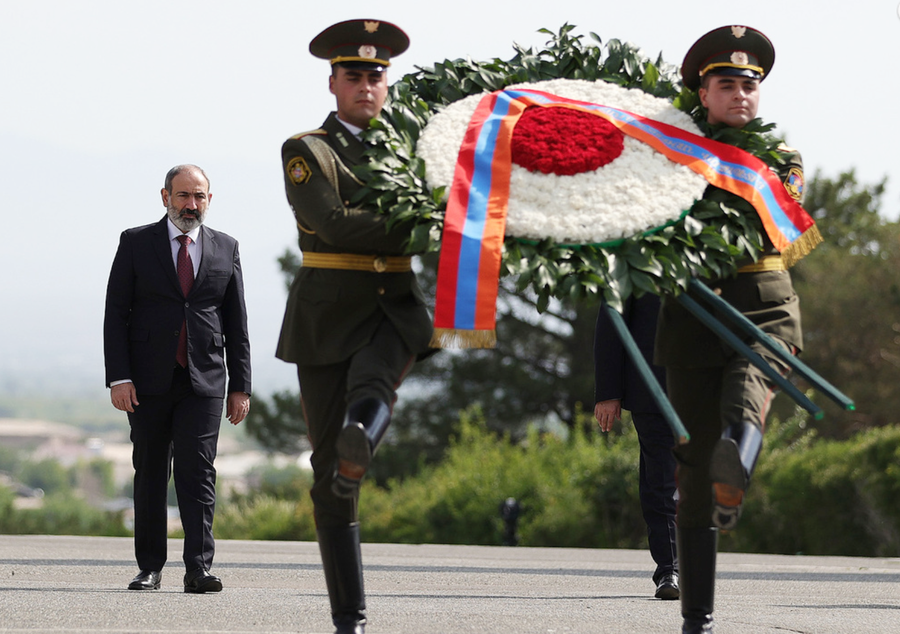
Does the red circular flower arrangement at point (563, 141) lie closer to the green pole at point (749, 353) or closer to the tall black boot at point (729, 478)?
the green pole at point (749, 353)

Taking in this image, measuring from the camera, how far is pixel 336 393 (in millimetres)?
5016

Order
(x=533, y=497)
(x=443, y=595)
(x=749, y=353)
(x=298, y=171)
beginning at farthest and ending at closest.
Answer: (x=533, y=497) < (x=443, y=595) < (x=298, y=171) < (x=749, y=353)

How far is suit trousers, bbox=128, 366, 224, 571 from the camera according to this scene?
709 cm

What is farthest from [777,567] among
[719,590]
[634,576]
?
[719,590]

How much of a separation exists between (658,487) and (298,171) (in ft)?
10.8

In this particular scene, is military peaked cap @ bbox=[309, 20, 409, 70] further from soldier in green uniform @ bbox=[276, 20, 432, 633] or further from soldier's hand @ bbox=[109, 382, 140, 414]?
soldier's hand @ bbox=[109, 382, 140, 414]

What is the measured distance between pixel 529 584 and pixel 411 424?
2166 centimetres

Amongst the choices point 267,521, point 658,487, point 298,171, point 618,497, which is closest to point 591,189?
point 298,171

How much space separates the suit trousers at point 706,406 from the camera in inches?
192

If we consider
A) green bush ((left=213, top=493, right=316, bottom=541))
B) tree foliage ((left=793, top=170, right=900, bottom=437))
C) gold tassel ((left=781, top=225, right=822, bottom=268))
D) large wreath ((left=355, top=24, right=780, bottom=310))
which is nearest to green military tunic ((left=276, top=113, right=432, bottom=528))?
large wreath ((left=355, top=24, right=780, bottom=310))

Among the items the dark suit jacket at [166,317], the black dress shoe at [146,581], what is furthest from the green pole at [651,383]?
the black dress shoe at [146,581]

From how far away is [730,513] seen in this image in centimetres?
452

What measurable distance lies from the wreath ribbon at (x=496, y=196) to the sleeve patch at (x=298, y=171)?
21.0 inches

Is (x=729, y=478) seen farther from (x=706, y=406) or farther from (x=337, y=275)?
(x=337, y=275)
